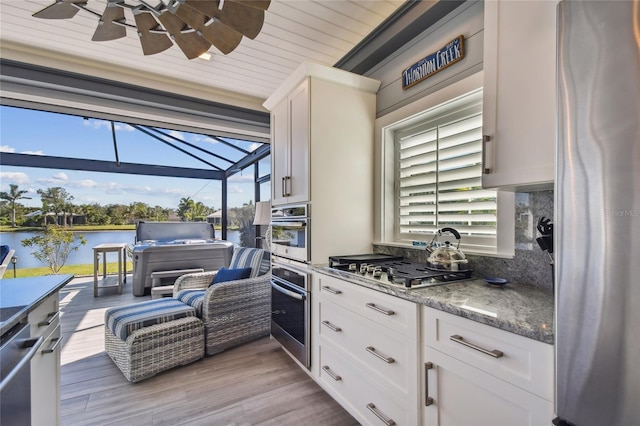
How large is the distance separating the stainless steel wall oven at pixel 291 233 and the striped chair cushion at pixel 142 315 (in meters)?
0.98

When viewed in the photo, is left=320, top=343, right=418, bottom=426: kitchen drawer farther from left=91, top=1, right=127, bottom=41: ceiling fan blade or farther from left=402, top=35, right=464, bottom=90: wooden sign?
left=91, top=1, right=127, bottom=41: ceiling fan blade

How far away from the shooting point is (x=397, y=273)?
1649 millimetres

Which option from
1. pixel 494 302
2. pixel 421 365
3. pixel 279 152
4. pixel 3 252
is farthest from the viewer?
pixel 3 252

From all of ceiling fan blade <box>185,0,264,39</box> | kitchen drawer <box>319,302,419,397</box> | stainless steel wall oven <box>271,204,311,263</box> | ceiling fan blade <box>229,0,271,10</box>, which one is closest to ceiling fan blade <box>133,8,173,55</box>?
ceiling fan blade <box>185,0,264,39</box>

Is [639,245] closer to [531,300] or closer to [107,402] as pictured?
[531,300]

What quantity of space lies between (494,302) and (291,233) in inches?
64.4

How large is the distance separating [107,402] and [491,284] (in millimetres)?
2546

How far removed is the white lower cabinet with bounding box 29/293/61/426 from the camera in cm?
124

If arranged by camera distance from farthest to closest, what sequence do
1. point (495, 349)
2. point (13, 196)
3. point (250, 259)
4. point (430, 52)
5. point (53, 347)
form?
point (13, 196) → point (250, 259) → point (430, 52) → point (53, 347) → point (495, 349)

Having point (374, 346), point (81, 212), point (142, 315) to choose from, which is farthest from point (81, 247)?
point (374, 346)

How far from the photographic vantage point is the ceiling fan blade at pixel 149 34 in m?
1.63

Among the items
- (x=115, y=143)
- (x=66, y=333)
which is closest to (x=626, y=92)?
(x=66, y=333)

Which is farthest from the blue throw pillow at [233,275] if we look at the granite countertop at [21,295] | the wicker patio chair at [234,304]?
the granite countertop at [21,295]

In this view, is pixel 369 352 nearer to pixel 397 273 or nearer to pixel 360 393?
pixel 360 393
